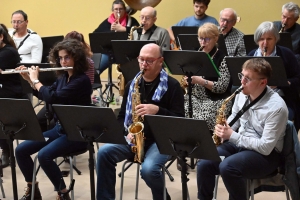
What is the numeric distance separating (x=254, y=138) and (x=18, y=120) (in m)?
1.49

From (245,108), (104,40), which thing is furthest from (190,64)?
(104,40)

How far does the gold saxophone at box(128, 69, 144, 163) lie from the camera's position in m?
3.66

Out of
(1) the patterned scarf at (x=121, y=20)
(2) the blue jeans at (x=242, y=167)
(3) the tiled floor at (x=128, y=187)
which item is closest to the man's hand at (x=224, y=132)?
(2) the blue jeans at (x=242, y=167)

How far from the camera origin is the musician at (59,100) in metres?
3.92

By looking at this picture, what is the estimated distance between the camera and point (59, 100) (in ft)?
13.0

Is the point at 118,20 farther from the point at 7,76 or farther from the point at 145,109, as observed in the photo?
the point at 145,109

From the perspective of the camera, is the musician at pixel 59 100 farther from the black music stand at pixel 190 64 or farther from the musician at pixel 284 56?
the musician at pixel 284 56

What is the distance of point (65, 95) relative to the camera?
13.0 feet

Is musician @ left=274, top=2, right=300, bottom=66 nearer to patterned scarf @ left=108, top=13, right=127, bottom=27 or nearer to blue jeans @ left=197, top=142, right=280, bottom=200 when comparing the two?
patterned scarf @ left=108, top=13, right=127, bottom=27

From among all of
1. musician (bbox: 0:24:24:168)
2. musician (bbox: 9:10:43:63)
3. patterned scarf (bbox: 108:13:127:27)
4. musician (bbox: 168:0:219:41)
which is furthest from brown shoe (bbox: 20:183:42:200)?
patterned scarf (bbox: 108:13:127:27)

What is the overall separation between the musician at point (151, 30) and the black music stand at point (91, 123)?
2817 mm

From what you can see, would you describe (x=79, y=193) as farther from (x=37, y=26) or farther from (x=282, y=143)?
(x=37, y=26)

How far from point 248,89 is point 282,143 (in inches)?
15.4

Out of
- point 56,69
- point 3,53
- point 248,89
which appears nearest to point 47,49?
point 3,53
